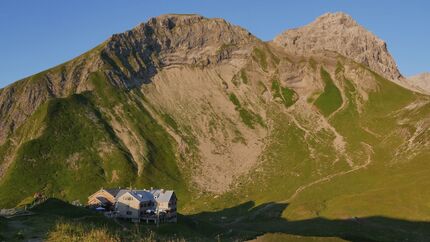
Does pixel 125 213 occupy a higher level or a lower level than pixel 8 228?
higher

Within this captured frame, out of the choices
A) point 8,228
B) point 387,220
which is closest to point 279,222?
point 387,220

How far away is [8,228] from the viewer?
5172 centimetres

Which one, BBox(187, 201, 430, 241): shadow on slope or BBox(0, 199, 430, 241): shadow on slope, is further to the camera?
BBox(187, 201, 430, 241): shadow on slope

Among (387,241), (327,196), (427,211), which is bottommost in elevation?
(387,241)

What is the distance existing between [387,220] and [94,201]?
84.1 metres

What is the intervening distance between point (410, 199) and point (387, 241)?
135ft

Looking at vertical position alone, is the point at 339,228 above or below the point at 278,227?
below

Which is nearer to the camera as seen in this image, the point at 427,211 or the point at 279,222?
the point at 427,211

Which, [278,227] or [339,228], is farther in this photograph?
[278,227]

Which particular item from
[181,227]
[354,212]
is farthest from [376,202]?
[181,227]

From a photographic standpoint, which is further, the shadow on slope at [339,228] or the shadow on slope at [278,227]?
the shadow on slope at [339,228]

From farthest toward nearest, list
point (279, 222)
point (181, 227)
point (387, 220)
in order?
1. point (279, 222)
2. point (387, 220)
3. point (181, 227)

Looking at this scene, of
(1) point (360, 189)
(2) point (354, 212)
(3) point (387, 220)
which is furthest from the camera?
(1) point (360, 189)

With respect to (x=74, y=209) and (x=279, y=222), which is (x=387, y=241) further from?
(x=74, y=209)
